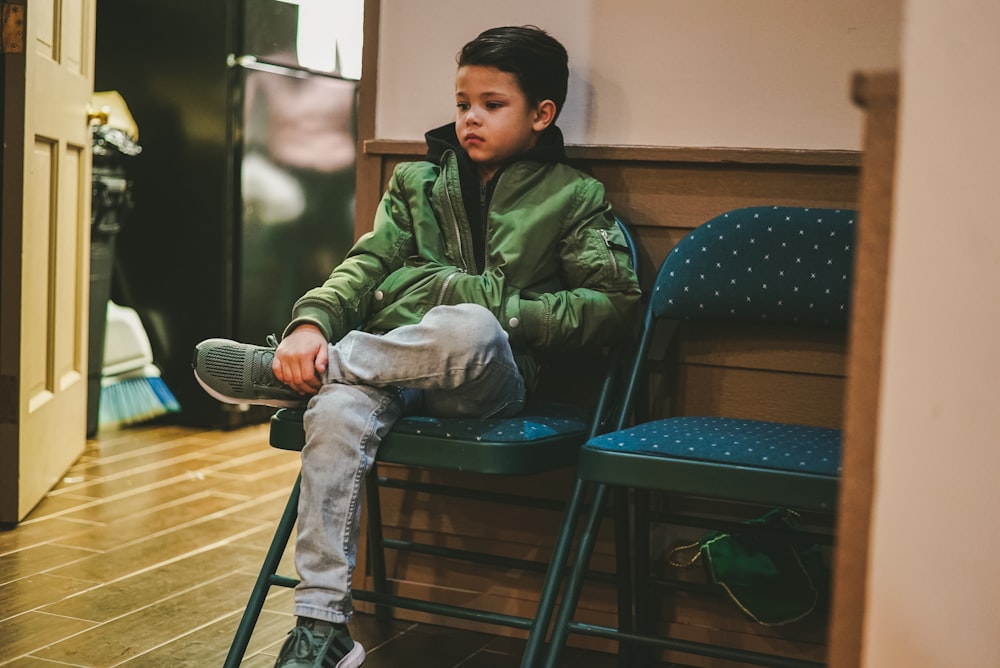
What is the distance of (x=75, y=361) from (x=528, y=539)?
184cm

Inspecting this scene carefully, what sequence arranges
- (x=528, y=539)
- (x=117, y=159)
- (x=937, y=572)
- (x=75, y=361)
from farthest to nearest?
(x=117, y=159) < (x=75, y=361) < (x=528, y=539) < (x=937, y=572)

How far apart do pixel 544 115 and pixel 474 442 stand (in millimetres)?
682

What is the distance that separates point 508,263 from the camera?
1828 millimetres

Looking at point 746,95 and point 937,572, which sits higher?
point 746,95

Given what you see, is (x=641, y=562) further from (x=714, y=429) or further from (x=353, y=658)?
(x=353, y=658)

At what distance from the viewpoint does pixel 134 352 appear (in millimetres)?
4027

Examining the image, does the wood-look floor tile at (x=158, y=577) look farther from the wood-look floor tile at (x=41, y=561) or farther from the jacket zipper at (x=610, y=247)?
the jacket zipper at (x=610, y=247)

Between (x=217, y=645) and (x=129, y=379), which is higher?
(x=129, y=379)

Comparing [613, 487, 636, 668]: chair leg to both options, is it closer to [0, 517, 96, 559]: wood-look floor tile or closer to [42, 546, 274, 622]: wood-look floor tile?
[42, 546, 274, 622]: wood-look floor tile

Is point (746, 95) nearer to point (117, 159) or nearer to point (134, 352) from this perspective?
point (117, 159)

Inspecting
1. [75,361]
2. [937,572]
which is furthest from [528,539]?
[75,361]

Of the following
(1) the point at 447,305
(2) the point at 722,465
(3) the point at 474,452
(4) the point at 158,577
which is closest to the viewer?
(2) the point at 722,465

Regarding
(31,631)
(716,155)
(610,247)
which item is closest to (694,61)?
(716,155)

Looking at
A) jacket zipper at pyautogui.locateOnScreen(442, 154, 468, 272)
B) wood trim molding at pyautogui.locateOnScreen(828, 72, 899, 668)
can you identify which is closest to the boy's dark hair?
jacket zipper at pyautogui.locateOnScreen(442, 154, 468, 272)
